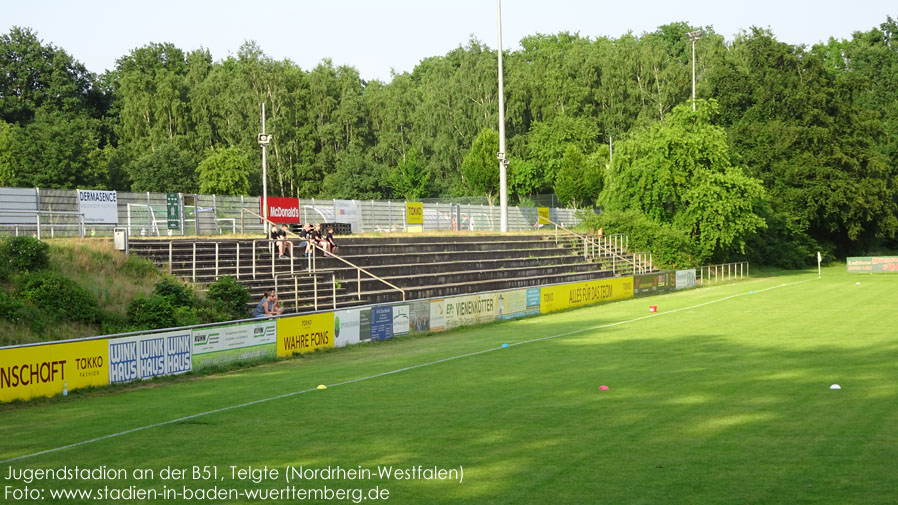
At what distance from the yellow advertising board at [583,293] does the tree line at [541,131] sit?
1288cm

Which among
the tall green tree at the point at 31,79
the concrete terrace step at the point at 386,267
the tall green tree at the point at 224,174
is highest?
the tall green tree at the point at 31,79

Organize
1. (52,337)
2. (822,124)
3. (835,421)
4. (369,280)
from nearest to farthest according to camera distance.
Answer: (835,421)
(52,337)
(369,280)
(822,124)

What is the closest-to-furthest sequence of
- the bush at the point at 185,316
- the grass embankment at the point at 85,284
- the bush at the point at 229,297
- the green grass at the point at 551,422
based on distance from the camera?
1. the green grass at the point at 551,422
2. the grass embankment at the point at 85,284
3. the bush at the point at 185,316
4. the bush at the point at 229,297

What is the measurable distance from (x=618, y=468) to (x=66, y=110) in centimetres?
8822

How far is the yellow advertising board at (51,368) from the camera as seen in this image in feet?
54.8

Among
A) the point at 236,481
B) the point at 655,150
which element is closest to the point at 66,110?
the point at 655,150

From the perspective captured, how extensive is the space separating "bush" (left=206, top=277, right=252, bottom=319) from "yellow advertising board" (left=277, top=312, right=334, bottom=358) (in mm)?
3096

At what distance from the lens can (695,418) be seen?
44.6 feet

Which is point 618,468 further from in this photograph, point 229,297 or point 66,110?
point 66,110

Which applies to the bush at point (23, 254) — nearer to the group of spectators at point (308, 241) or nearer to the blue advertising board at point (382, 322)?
the group of spectators at point (308, 241)

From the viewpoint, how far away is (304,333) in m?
25.1

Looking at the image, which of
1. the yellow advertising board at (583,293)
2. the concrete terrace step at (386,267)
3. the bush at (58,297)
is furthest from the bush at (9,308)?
the yellow advertising board at (583,293)

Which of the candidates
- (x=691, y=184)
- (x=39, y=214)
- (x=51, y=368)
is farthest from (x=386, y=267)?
(x=691, y=184)

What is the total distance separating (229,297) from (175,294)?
2055 mm
